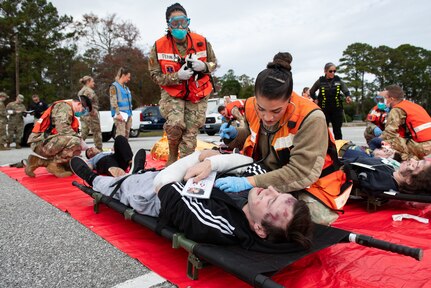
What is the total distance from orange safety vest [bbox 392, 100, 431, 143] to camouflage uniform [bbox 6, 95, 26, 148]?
35.1 feet

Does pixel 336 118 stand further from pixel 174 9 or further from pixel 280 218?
pixel 280 218

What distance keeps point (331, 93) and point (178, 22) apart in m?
4.66

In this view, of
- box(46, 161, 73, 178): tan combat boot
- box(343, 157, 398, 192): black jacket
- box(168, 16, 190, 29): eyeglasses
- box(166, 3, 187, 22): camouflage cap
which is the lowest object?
box(46, 161, 73, 178): tan combat boot

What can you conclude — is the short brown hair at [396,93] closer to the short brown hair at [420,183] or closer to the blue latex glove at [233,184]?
the short brown hair at [420,183]

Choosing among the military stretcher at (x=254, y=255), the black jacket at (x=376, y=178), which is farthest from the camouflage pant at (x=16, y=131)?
the black jacket at (x=376, y=178)

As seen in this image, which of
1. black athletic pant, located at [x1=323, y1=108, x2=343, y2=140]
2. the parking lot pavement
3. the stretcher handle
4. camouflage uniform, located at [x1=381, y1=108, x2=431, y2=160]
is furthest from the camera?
black athletic pant, located at [x1=323, y1=108, x2=343, y2=140]

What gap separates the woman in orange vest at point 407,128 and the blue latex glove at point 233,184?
3493 mm

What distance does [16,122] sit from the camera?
36.4 feet

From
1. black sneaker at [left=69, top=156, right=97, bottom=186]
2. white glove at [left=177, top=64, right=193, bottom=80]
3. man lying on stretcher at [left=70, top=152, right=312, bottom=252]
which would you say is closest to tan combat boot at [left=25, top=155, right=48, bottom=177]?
black sneaker at [left=69, top=156, right=97, bottom=186]

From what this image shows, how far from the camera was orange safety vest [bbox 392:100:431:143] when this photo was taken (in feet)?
15.3

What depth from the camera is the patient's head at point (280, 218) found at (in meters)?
1.89

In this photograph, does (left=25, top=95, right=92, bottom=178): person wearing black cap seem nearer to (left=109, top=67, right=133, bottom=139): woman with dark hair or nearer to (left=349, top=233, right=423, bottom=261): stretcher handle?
(left=109, top=67, right=133, bottom=139): woman with dark hair

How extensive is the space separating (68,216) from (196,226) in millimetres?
1816

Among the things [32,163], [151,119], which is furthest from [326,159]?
[151,119]
